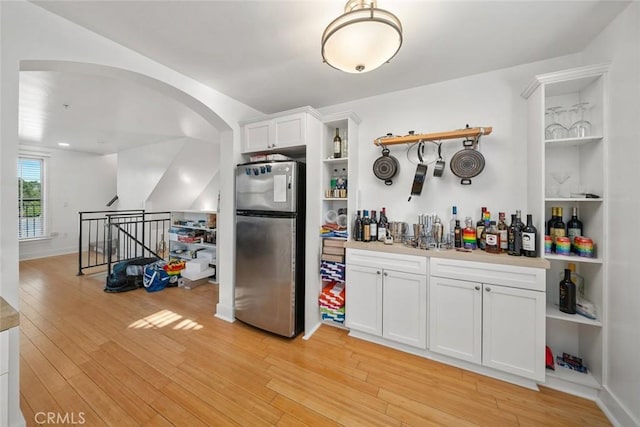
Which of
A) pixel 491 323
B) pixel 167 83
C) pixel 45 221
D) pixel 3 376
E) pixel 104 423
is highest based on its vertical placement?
pixel 167 83

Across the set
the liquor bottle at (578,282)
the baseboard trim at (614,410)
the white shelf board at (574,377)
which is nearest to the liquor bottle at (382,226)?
the liquor bottle at (578,282)

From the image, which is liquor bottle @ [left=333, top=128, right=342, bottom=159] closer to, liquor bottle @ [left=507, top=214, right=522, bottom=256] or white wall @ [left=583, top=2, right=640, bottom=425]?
liquor bottle @ [left=507, top=214, right=522, bottom=256]

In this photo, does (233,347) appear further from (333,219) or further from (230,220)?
(333,219)

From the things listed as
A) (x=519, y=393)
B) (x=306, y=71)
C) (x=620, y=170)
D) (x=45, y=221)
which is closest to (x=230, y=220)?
(x=306, y=71)

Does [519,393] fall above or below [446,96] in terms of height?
below

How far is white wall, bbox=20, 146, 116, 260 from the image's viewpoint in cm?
525

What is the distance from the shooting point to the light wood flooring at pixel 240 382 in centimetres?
144

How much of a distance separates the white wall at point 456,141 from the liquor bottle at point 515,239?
13 cm

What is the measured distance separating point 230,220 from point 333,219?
1.16 metres

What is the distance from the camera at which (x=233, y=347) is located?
82.9 inches

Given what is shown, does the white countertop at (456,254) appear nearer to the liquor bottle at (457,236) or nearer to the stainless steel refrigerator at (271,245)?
the liquor bottle at (457,236)

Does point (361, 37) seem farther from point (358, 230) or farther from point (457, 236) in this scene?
point (457, 236)

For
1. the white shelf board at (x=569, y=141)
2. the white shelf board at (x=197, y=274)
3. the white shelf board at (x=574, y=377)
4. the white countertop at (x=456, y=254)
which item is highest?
the white shelf board at (x=569, y=141)

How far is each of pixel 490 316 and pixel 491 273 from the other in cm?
32
